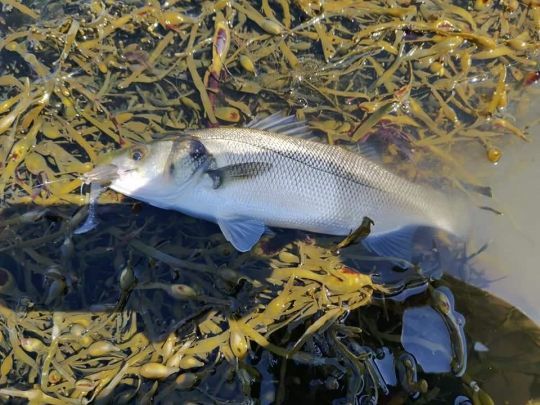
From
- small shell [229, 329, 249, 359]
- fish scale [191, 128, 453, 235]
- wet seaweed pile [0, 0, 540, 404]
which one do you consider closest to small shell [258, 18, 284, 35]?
wet seaweed pile [0, 0, 540, 404]

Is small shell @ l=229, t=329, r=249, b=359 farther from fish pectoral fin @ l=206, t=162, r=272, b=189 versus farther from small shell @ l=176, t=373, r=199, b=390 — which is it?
fish pectoral fin @ l=206, t=162, r=272, b=189

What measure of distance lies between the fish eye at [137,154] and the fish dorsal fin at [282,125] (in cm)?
71

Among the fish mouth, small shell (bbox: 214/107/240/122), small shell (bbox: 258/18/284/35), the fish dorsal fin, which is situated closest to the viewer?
the fish mouth

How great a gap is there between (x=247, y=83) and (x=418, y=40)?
4.36ft

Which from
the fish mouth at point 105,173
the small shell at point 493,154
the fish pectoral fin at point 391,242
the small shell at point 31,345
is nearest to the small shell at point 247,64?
the fish mouth at point 105,173

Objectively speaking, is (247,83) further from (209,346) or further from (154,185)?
(209,346)

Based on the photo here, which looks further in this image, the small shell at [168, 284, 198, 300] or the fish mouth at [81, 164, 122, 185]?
the small shell at [168, 284, 198, 300]

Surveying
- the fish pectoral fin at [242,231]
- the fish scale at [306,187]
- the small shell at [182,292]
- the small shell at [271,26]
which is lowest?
the small shell at [182,292]

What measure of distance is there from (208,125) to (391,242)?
1506 mm

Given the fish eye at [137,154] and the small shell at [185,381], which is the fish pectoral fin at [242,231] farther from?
the small shell at [185,381]

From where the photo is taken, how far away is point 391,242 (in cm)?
336

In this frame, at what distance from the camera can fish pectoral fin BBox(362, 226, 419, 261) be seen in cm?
336

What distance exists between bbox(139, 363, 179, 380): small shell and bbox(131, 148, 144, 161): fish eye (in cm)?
122

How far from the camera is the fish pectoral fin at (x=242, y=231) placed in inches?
123
